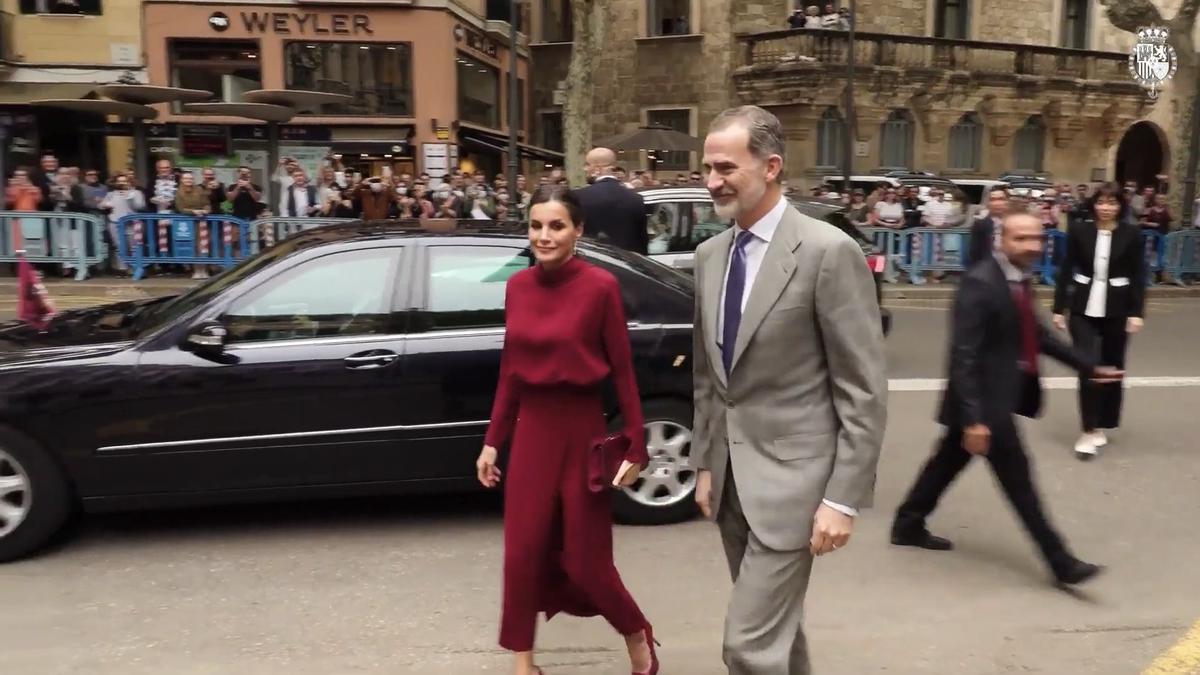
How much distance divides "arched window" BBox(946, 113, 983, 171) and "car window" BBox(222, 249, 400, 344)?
85.4ft

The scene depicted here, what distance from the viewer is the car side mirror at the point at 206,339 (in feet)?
15.1

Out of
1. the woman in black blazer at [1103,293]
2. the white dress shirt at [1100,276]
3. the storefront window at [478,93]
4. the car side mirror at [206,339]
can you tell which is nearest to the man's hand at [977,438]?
the woman in black blazer at [1103,293]

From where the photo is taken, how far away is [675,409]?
16.9ft

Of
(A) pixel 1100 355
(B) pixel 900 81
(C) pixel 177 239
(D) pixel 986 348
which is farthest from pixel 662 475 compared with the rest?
(B) pixel 900 81

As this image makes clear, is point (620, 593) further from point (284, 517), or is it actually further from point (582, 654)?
point (284, 517)

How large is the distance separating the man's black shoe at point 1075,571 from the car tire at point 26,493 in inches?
175

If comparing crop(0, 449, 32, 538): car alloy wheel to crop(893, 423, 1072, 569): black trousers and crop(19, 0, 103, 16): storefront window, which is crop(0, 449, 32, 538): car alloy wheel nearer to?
crop(893, 423, 1072, 569): black trousers

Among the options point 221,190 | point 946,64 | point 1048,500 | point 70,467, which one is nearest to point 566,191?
point 70,467

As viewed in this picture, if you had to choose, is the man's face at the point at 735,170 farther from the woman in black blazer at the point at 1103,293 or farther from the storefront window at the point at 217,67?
the storefront window at the point at 217,67

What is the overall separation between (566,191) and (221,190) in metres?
13.3

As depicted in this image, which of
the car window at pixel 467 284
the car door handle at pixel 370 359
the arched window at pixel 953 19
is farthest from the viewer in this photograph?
the arched window at pixel 953 19

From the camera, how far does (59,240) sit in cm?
1384

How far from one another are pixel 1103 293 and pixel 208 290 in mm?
5476

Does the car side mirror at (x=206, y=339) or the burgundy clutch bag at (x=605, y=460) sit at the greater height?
the car side mirror at (x=206, y=339)
